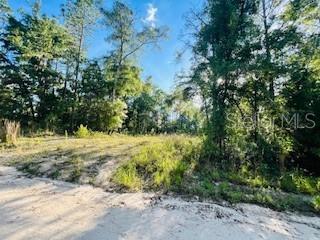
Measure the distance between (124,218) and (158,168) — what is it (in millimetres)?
2117

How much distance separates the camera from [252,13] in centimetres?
790

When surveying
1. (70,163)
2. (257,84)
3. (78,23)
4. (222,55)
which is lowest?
(70,163)

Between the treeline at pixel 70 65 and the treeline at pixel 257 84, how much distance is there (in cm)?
871

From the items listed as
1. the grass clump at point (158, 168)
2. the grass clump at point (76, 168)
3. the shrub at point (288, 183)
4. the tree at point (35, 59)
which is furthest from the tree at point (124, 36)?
the shrub at point (288, 183)

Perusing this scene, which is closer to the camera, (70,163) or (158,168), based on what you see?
(158,168)

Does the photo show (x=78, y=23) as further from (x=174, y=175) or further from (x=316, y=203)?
(x=316, y=203)

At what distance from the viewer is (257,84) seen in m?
7.34

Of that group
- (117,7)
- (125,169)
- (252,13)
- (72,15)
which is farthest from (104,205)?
(72,15)

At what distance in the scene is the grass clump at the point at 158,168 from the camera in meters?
4.67

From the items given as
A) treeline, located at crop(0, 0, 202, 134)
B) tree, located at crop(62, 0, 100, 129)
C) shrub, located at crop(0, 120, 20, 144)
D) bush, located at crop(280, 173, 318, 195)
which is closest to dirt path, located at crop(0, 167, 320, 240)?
bush, located at crop(280, 173, 318, 195)

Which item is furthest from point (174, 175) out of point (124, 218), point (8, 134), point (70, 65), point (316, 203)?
point (70, 65)

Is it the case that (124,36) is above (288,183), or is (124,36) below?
above

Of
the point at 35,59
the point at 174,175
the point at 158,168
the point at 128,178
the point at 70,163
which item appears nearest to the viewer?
the point at 128,178

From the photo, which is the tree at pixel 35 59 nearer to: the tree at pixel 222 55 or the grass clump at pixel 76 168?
the grass clump at pixel 76 168
